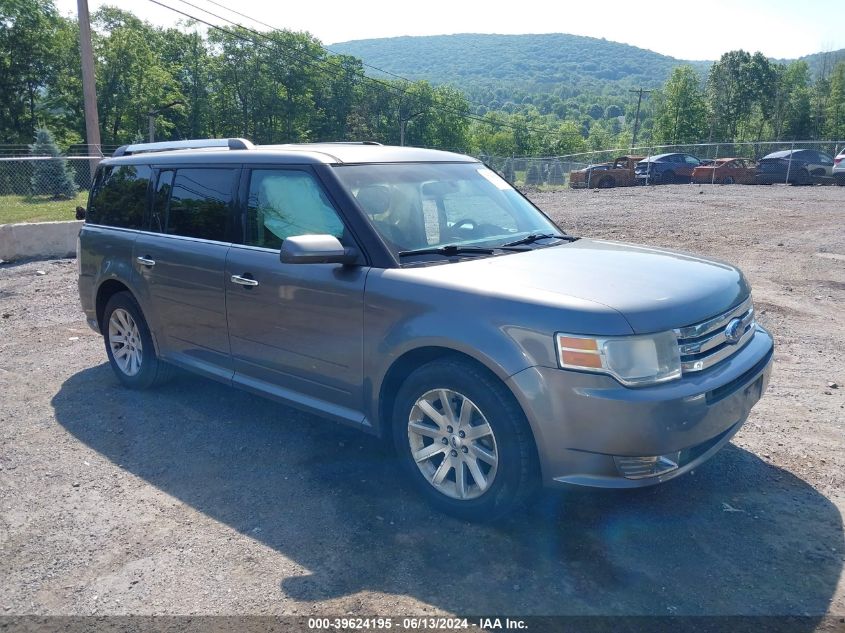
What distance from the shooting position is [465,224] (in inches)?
175

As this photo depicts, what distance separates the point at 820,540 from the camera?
3438mm

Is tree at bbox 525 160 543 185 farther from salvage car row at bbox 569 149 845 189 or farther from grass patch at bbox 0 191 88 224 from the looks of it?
grass patch at bbox 0 191 88 224

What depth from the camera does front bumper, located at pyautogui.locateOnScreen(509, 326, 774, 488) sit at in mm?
3098

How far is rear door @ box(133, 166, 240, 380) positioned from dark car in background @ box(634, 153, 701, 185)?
104 feet

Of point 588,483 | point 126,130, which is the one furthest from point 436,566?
point 126,130

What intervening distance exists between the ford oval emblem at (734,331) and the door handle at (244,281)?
8.95 feet

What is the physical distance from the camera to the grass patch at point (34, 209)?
15403mm

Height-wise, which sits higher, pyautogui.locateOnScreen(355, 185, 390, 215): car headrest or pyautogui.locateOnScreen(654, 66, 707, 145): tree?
pyautogui.locateOnScreen(654, 66, 707, 145): tree

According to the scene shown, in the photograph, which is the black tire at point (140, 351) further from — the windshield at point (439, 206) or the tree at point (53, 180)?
the tree at point (53, 180)

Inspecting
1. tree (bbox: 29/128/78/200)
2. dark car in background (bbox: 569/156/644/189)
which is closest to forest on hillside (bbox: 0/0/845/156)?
tree (bbox: 29/128/78/200)

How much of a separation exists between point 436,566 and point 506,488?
0.49 m

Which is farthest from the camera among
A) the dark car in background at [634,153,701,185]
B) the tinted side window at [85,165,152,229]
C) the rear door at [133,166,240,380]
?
the dark car in background at [634,153,701,185]

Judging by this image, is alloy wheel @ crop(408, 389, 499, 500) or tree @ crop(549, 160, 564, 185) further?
tree @ crop(549, 160, 564, 185)

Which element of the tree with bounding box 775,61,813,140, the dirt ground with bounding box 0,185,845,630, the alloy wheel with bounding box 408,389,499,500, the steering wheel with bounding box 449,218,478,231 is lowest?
Answer: the dirt ground with bounding box 0,185,845,630
